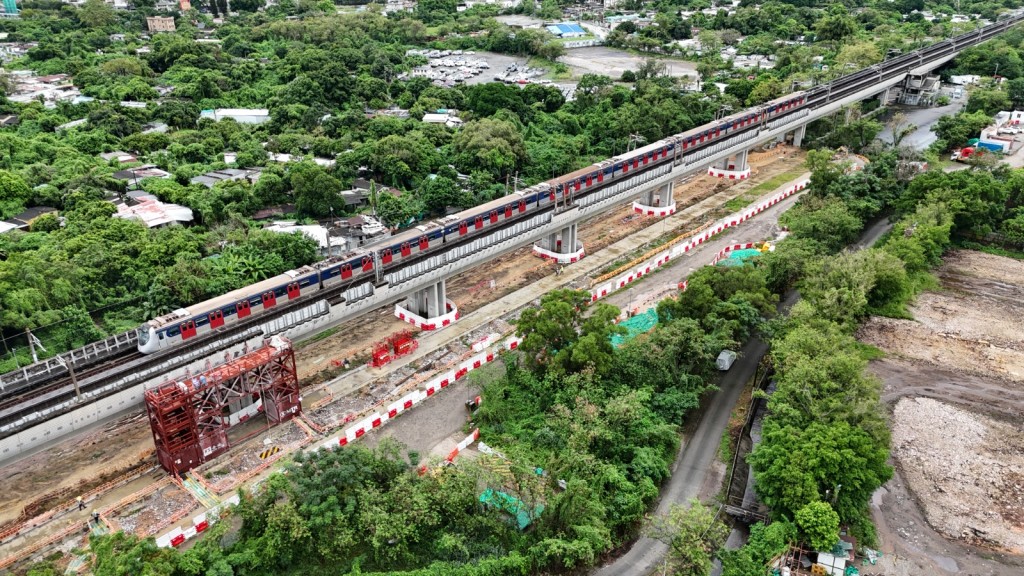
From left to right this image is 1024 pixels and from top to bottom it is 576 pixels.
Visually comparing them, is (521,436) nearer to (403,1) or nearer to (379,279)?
(379,279)

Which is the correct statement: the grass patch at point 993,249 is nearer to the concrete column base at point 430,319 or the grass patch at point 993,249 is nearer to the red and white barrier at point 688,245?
the red and white barrier at point 688,245

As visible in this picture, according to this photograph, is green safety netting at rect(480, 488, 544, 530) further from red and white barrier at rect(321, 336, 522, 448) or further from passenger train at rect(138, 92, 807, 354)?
passenger train at rect(138, 92, 807, 354)

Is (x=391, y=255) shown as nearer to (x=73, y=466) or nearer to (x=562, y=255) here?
(x=562, y=255)

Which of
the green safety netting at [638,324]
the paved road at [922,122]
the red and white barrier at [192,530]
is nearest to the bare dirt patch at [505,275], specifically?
the green safety netting at [638,324]

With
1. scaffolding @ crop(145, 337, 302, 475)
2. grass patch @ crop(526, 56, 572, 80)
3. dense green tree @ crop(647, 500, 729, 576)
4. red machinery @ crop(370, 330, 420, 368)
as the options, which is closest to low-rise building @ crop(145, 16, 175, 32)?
grass patch @ crop(526, 56, 572, 80)

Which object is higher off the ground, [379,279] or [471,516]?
[379,279]

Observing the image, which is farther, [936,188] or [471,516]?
[936,188]

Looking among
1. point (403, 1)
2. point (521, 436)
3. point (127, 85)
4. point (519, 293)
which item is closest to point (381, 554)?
point (521, 436)
